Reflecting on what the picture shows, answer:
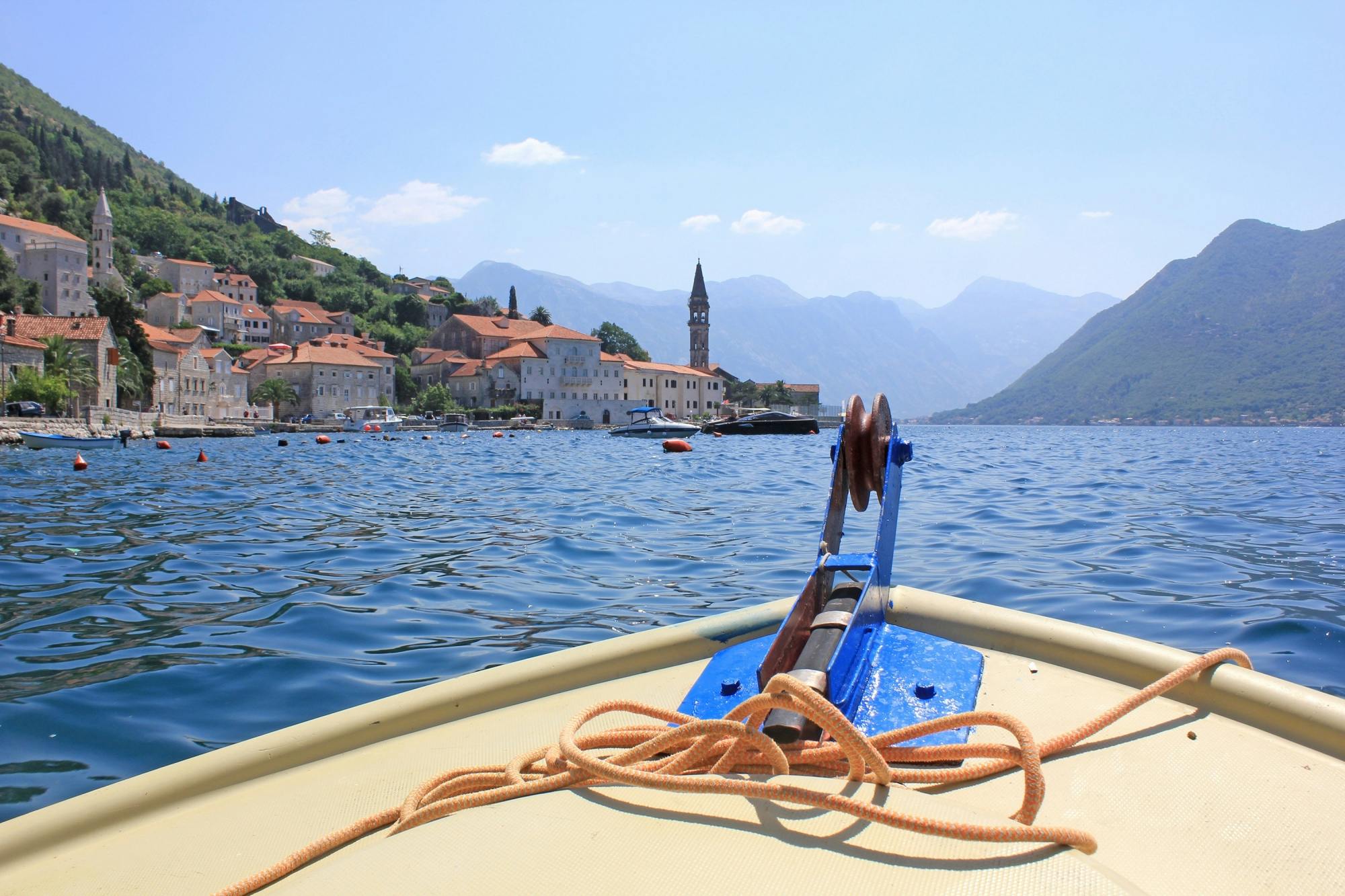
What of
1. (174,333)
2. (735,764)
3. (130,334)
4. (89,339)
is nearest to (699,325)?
(174,333)

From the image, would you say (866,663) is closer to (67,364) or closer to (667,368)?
(67,364)

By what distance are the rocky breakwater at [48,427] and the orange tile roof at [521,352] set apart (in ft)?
131

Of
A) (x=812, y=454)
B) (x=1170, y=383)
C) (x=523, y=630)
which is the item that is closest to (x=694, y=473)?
(x=812, y=454)

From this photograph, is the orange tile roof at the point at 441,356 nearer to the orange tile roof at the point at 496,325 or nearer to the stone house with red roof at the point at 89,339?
the orange tile roof at the point at 496,325

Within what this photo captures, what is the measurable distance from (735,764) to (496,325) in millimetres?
95110

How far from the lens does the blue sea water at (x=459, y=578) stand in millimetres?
4293

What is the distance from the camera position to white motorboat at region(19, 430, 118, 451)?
35250 mm

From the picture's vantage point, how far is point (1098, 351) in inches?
7377

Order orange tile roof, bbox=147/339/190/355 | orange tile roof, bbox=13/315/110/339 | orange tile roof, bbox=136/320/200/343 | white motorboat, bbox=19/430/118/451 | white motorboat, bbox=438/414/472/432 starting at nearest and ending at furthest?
white motorboat, bbox=19/430/118/451, orange tile roof, bbox=13/315/110/339, orange tile roof, bbox=147/339/190/355, orange tile roof, bbox=136/320/200/343, white motorboat, bbox=438/414/472/432

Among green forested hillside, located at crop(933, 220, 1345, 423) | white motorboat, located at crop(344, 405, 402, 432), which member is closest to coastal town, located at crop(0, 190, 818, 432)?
white motorboat, located at crop(344, 405, 402, 432)

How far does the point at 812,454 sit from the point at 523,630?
29.9 metres

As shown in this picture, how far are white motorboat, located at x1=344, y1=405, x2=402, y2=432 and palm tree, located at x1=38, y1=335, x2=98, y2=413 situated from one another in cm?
1997

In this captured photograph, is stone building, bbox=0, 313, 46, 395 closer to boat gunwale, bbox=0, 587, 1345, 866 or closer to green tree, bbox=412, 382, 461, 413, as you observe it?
green tree, bbox=412, 382, 461, 413

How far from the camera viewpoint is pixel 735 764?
187 centimetres
